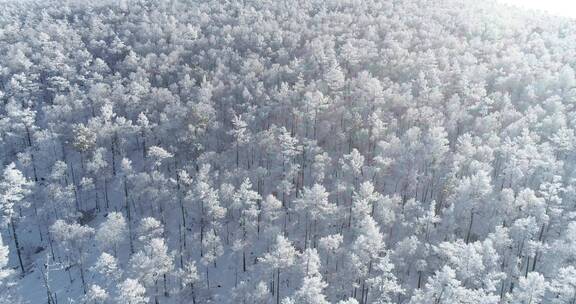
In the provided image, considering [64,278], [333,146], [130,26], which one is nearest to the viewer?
[64,278]

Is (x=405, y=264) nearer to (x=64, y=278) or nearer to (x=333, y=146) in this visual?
(x=333, y=146)

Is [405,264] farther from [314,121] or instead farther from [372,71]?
[372,71]


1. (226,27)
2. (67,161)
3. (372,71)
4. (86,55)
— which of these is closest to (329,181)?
(372,71)

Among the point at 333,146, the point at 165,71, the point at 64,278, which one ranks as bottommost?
the point at 64,278

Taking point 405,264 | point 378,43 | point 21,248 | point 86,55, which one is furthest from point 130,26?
point 405,264

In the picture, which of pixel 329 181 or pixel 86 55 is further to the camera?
pixel 86 55

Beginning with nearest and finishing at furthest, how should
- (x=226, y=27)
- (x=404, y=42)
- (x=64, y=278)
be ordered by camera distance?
(x=64, y=278) → (x=404, y=42) → (x=226, y=27)

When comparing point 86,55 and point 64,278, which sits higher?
point 86,55
